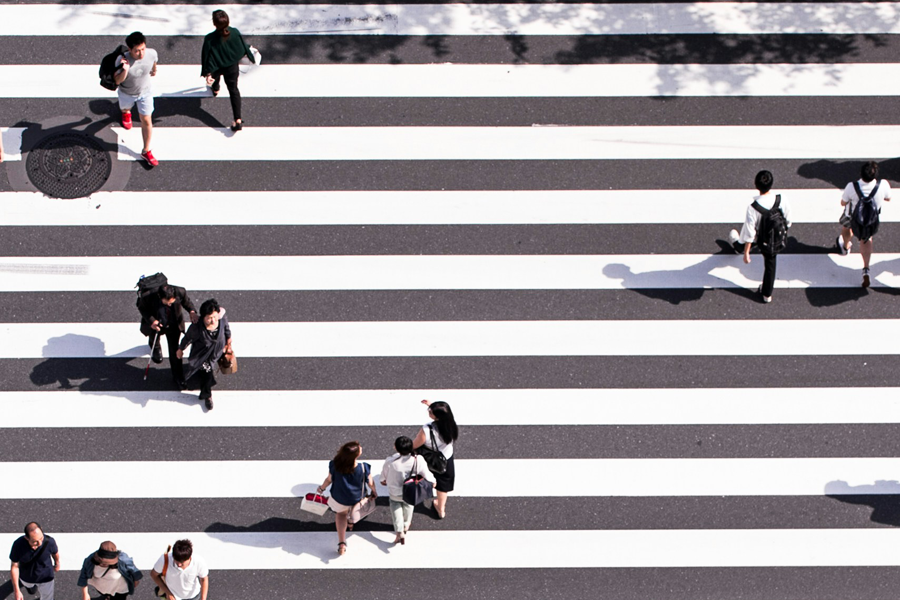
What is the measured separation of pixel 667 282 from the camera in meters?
11.0

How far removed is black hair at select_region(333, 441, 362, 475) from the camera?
889 centimetres

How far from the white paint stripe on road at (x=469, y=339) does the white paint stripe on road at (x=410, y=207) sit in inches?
48.4

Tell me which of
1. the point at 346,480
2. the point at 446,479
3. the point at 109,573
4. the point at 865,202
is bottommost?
the point at 109,573

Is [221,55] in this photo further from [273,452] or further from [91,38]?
[273,452]

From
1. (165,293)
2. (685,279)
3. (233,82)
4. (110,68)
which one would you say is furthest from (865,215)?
(110,68)

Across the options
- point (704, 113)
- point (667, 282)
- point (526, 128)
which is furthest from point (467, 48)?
point (667, 282)

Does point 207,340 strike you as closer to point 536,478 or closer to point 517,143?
point 536,478

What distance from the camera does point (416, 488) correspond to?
9.14m

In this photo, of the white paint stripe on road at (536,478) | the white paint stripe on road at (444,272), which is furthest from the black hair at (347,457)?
the white paint stripe on road at (444,272)

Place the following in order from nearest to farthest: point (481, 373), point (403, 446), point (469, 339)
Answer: point (403, 446) < point (481, 373) < point (469, 339)

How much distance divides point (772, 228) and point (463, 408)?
3720 millimetres

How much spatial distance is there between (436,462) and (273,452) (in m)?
1.91

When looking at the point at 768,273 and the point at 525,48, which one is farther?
the point at 525,48

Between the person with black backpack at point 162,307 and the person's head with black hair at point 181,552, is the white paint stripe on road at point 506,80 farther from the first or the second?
the person's head with black hair at point 181,552
